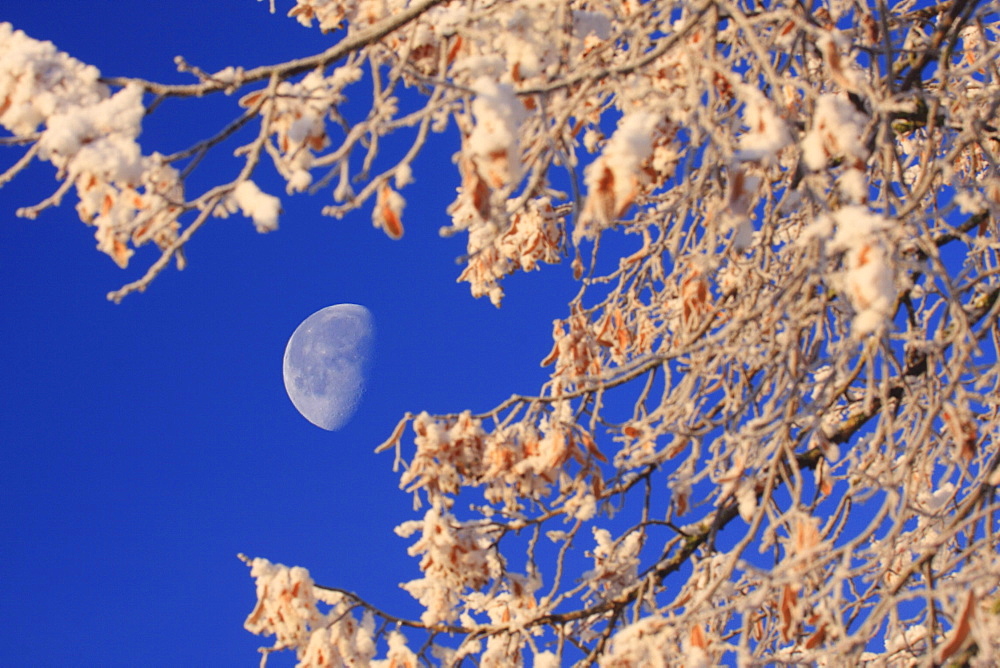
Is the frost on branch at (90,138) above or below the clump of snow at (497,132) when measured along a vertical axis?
above

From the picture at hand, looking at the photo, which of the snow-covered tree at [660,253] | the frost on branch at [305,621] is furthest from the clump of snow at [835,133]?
the frost on branch at [305,621]

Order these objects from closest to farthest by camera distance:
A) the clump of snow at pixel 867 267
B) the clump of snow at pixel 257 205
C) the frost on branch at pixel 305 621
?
the clump of snow at pixel 867 267 < the clump of snow at pixel 257 205 < the frost on branch at pixel 305 621

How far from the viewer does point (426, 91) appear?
2359 millimetres

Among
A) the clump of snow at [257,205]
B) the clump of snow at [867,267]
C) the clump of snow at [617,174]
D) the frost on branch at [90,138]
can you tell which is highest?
the frost on branch at [90,138]

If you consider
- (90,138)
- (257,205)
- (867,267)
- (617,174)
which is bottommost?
(867,267)

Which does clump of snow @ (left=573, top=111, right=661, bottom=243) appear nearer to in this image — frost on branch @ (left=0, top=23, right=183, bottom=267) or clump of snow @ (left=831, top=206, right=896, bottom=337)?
clump of snow @ (left=831, top=206, right=896, bottom=337)


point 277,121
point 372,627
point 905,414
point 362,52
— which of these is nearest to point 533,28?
point 362,52

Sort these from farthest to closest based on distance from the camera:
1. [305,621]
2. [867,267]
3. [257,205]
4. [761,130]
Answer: [305,621]
[257,205]
[761,130]
[867,267]

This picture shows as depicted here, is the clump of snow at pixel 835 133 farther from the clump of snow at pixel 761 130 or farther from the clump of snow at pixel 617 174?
the clump of snow at pixel 617 174

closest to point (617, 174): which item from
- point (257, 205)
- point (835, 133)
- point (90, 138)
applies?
point (835, 133)

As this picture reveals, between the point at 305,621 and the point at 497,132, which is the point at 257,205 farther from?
the point at 305,621

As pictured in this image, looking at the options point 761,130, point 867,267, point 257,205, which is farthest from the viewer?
point 257,205

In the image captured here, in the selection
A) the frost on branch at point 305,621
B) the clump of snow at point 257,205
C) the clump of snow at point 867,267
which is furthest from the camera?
the frost on branch at point 305,621

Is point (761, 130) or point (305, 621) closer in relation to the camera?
point (761, 130)
